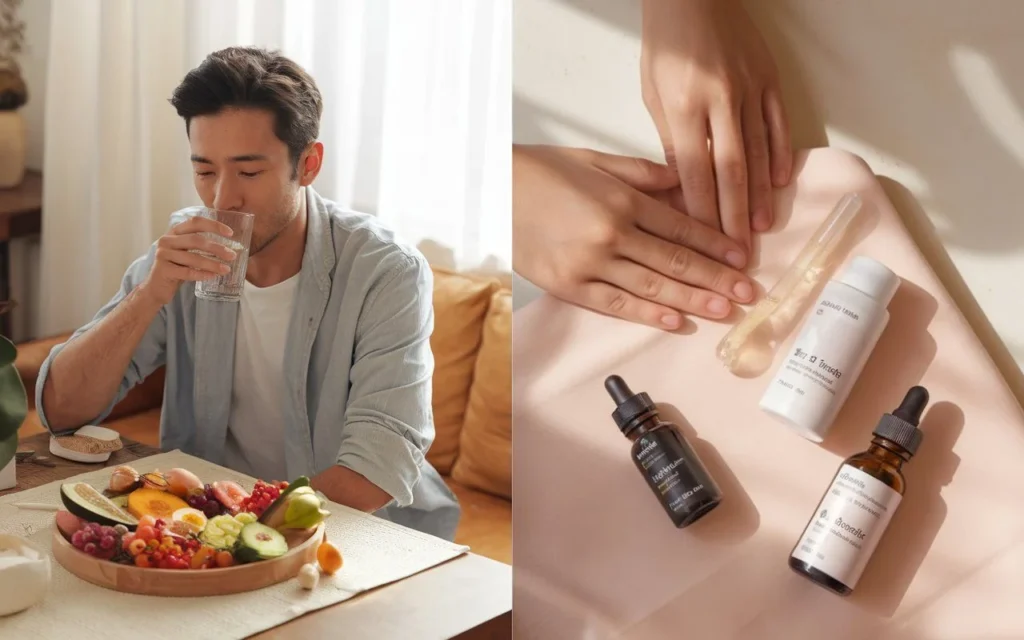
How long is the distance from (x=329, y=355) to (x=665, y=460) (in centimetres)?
129

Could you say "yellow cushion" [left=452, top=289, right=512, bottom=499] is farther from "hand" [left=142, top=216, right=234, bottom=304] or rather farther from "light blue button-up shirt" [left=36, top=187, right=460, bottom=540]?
"hand" [left=142, top=216, right=234, bottom=304]

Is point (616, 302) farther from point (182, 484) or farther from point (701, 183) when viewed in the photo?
point (182, 484)

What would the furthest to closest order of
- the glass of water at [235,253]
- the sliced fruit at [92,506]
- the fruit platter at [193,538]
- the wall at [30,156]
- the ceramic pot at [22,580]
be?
the wall at [30,156] < the glass of water at [235,253] < the sliced fruit at [92,506] < the fruit platter at [193,538] < the ceramic pot at [22,580]

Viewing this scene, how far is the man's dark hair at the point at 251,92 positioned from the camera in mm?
1991

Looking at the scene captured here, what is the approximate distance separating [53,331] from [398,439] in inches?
83.5

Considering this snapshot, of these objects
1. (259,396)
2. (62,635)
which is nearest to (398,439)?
(259,396)

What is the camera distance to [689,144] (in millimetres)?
773

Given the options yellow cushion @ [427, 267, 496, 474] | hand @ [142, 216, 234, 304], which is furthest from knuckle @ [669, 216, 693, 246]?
yellow cushion @ [427, 267, 496, 474]

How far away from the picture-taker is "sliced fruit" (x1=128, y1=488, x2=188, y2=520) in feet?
4.64

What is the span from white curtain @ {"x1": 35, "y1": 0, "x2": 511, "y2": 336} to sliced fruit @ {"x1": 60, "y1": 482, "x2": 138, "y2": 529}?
1488mm

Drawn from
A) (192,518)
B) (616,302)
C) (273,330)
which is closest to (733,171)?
(616,302)

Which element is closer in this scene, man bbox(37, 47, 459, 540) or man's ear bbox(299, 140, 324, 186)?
man bbox(37, 47, 459, 540)

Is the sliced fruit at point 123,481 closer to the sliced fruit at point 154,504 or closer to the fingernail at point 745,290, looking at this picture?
the sliced fruit at point 154,504

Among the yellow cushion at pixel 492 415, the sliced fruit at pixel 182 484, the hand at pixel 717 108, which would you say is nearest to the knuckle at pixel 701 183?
the hand at pixel 717 108
